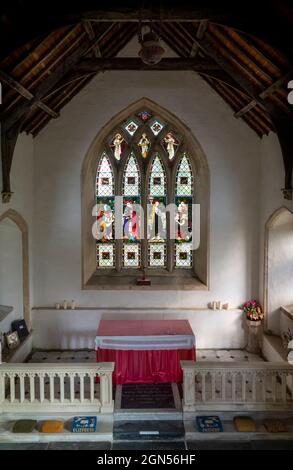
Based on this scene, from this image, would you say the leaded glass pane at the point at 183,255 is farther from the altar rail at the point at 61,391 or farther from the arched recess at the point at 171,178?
the altar rail at the point at 61,391

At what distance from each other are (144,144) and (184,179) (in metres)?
1.25

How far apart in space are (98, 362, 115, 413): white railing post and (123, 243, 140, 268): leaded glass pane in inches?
166

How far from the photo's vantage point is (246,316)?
1030cm

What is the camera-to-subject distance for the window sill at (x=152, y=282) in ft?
34.6

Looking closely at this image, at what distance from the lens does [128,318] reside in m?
10.5

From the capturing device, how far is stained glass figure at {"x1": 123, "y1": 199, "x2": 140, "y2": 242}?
11.2 m

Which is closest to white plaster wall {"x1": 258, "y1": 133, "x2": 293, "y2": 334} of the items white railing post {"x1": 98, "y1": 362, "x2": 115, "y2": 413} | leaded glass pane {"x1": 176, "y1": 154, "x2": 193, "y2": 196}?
leaded glass pane {"x1": 176, "y1": 154, "x2": 193, "y2": 196}

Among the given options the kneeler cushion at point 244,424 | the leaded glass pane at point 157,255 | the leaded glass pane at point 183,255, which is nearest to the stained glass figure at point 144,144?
the leaded glass pane at point 157,255

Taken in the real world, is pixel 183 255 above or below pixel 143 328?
above

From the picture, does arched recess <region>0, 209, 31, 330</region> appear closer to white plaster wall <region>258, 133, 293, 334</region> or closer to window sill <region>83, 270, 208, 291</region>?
window sill <region>83, 270, 208, 291</region>

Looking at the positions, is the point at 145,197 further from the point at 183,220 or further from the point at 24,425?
the point at 24,425

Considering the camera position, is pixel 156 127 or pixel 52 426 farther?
pixel 156 127

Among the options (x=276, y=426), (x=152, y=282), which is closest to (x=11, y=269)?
(x=152, y=282)

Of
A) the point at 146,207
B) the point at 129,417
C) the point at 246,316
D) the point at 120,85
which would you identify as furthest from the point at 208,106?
the point at 129,417
